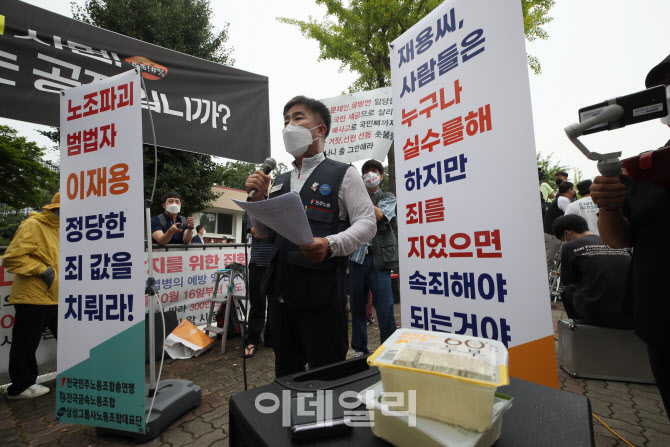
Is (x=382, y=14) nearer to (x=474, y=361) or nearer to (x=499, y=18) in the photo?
(x=499, y=18)

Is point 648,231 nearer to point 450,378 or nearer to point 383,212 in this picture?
point 450,378

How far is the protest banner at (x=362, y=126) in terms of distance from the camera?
163 inches

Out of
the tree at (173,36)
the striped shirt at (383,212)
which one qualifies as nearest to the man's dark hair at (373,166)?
the striped shirt at (383,212)

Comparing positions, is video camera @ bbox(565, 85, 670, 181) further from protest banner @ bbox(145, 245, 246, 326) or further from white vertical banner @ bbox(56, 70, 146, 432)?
protest banner @ bbox(145, 245, 246, 326)

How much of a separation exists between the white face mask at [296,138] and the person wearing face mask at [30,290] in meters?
2.42

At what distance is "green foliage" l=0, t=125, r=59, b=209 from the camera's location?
12008 millimetres

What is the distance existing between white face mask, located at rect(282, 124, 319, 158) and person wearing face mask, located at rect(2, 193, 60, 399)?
2417 millimetres

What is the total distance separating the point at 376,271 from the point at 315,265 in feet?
5.54

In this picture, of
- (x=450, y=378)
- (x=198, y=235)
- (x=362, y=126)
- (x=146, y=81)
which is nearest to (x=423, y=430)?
(x=450, y=378)

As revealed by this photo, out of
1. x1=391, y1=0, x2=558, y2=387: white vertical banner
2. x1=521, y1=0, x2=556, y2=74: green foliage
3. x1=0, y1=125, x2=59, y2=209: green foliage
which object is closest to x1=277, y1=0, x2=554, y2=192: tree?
x1=521, y1=0, x2=556, y2=74: green foliage

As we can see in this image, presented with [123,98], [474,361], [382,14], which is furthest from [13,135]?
[474,361]

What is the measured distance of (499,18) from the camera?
1482mm

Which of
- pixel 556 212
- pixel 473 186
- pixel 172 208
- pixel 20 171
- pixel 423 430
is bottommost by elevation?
pixel 423 430

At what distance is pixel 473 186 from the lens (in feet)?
5.12
